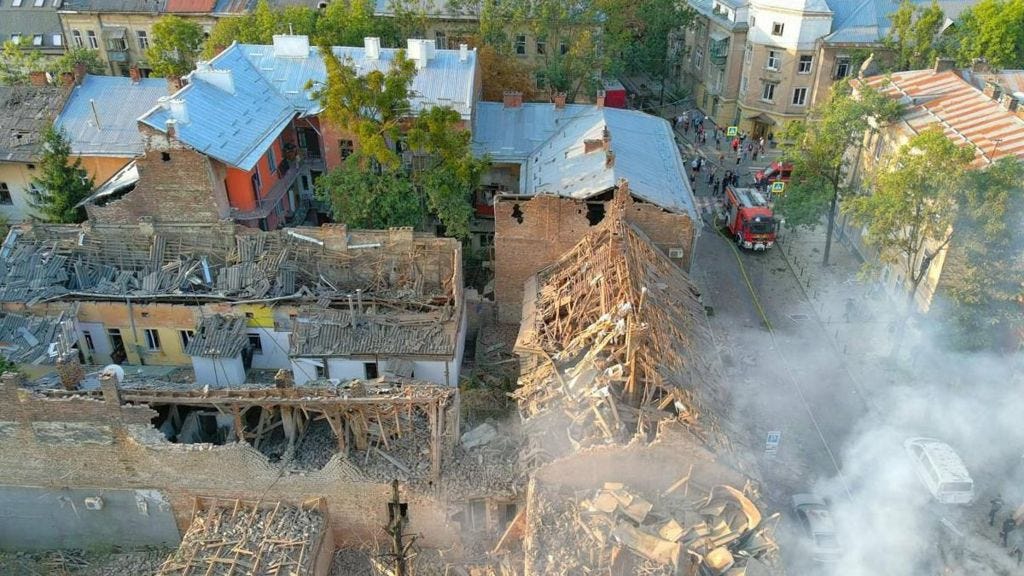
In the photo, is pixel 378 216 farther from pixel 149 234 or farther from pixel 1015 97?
pixel 1015 97

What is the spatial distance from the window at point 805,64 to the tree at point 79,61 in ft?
149

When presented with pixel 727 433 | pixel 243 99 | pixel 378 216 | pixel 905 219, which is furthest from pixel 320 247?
pixel 905 219

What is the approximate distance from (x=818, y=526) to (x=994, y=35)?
111 feet

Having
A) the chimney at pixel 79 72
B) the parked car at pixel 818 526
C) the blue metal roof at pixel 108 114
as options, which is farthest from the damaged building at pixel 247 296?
the parked car at pixel 818 526

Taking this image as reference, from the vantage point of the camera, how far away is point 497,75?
43.3 m

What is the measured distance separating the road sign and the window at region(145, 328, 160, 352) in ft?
75.3

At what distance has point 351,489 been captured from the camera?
22016 mm

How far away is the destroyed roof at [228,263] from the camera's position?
28.9 metres

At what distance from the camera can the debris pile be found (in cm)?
2044

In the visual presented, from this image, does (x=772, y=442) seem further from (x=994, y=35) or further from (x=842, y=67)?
(x=842, y=67)

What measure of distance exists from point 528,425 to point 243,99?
74.9 feet

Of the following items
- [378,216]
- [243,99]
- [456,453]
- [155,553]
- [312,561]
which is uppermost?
[243,99]

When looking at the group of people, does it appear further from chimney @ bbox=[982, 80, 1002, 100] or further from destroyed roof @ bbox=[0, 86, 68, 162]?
destroyed roof @ bbox=[0, 86, 68, 162]

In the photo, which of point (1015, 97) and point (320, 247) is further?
point (1015, 97)
